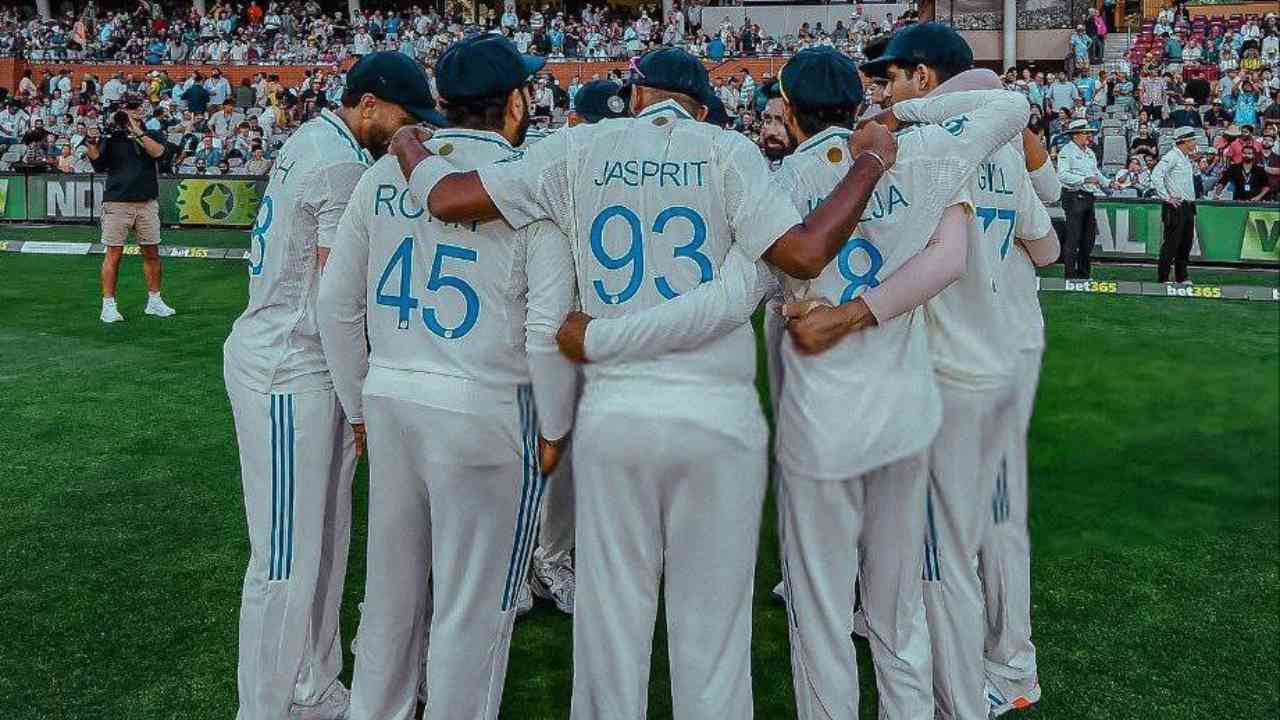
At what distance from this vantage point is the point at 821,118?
305 cm

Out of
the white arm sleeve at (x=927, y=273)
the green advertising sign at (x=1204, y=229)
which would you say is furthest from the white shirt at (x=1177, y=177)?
the white arm sleeve at (x=927, y=273)

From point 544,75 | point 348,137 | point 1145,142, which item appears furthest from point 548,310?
point 544,75

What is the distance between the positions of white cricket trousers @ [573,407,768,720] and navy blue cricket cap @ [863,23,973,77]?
119 cm

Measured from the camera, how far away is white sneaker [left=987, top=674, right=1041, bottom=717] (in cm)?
387

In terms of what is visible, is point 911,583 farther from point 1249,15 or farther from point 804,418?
point 1249,15

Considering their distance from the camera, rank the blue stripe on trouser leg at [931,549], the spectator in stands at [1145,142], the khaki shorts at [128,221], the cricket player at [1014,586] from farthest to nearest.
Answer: the spectator in stands at [1145,142] < the khaki shorts at [128,221] < the cricket player at [1014,586] < the blue stripe on trouser leg at [931,549]

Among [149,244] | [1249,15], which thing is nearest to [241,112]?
[149,244]

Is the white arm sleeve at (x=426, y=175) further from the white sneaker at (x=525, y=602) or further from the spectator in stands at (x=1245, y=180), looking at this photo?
the spectator in stands at (x=1245, y=180)

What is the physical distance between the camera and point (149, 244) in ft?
36.2

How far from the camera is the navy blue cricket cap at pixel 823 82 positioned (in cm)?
301

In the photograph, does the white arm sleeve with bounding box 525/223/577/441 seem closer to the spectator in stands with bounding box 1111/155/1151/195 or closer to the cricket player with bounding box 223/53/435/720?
the cricket player with bounding box 223/53/435/720

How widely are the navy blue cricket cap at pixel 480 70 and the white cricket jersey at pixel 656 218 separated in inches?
9.4

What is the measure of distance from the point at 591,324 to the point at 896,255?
30.0 inches

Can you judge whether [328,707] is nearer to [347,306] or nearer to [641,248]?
[347,306]
